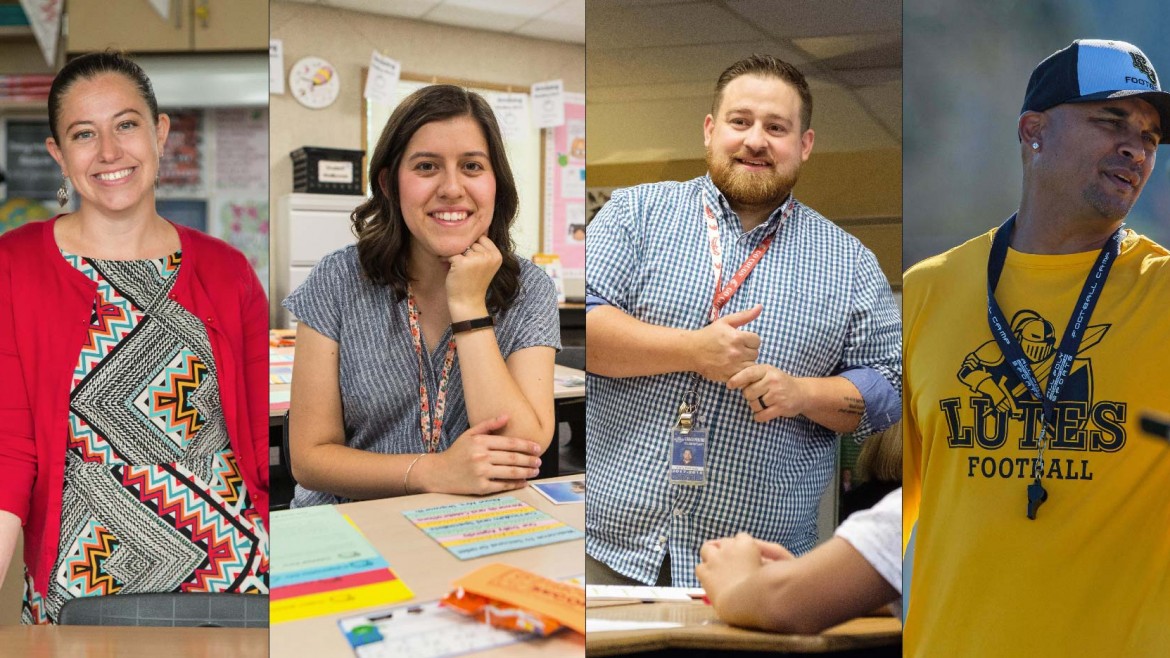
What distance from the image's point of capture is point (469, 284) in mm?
1084

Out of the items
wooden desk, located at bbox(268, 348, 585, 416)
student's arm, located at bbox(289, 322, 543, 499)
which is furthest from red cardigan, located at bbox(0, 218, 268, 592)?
student's arm, located at bbox(289, 322, 543, 499)

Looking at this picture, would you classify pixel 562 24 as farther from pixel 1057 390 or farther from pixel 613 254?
pixel 1057 390

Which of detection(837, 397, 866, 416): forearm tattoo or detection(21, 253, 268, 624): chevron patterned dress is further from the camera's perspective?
detection(21, 253, 268, 624): chevron patterned dress

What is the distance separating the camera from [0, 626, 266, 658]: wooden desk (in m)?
1.59

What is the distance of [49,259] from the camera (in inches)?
70.1

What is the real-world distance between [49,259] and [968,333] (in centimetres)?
179

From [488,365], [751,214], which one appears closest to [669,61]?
[751,214]

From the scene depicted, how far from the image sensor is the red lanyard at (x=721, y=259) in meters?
1.14

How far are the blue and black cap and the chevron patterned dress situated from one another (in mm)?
1680

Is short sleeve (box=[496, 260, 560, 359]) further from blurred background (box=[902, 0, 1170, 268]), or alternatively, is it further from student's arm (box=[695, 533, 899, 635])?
blurred background (box=[902, 0, 1170, 268])

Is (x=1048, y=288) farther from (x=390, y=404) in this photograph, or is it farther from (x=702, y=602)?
(x=390, y=404)

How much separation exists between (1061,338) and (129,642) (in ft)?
5.72

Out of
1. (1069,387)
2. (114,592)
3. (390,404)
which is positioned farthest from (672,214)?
(114,592)

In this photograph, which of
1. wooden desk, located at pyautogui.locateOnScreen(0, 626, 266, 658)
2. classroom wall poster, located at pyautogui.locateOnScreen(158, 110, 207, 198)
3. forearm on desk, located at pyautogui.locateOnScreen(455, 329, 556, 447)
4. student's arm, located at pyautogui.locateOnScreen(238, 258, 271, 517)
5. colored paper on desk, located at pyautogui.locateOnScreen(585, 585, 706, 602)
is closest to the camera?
forearm on desk, located at pyautogui.locateOnScreen(455, 329, 556, 447)
